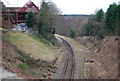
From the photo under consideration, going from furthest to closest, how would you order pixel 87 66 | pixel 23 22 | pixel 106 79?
pixel 23 22, pixel 87 66, pixel 106 79

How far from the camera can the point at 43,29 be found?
4209 centimetres

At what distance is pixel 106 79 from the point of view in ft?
61.9

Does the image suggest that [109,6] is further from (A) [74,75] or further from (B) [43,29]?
(A) [74,75]

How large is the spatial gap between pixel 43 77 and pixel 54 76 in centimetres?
142

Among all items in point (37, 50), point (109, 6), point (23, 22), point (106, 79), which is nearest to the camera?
point (106, 79)

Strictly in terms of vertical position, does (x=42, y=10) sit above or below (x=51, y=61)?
above

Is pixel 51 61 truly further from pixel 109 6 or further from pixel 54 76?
pixel 109 6

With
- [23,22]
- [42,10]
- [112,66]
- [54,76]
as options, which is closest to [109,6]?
[42,10]

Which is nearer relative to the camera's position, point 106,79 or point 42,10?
point 106,79

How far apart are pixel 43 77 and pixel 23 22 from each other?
29.8 m

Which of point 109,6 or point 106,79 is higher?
point 109,6

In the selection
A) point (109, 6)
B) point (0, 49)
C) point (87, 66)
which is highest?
point (109, 6)

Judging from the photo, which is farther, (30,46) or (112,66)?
(30,46)

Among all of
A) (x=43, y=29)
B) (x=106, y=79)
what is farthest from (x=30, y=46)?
(x=43, y=29)
